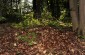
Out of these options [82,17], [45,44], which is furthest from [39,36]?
[82,17]

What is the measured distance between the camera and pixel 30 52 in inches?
294

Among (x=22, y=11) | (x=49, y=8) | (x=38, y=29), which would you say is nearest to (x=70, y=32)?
(x=38, y=29)

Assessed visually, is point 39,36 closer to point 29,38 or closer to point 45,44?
point 29,38

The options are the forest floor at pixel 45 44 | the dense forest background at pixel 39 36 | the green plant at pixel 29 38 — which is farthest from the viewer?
the green plant at pixel 29 38

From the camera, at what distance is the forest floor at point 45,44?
7.50 meters

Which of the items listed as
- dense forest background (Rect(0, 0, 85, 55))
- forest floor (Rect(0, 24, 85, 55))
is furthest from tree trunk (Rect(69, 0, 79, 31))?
forest floor (Rect(0, 24, 85, 55))

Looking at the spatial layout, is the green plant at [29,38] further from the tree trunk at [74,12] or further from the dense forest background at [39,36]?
the tree trunk at [74,12]

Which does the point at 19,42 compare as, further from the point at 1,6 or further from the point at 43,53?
the point at 1,6

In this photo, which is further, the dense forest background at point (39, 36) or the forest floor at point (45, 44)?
the dense forest background at point (39, 36)

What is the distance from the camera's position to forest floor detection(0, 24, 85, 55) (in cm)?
750

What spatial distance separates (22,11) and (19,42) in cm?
576

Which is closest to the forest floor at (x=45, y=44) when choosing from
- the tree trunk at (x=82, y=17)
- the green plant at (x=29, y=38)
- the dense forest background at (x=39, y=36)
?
the dense forest background at (x=39, y=36)

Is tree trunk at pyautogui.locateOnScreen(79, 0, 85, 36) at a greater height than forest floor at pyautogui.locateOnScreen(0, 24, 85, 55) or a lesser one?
greater

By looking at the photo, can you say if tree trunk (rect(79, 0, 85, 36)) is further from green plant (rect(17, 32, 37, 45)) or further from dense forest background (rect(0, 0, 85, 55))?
green plant (rect(17, 32, 37, 45))
